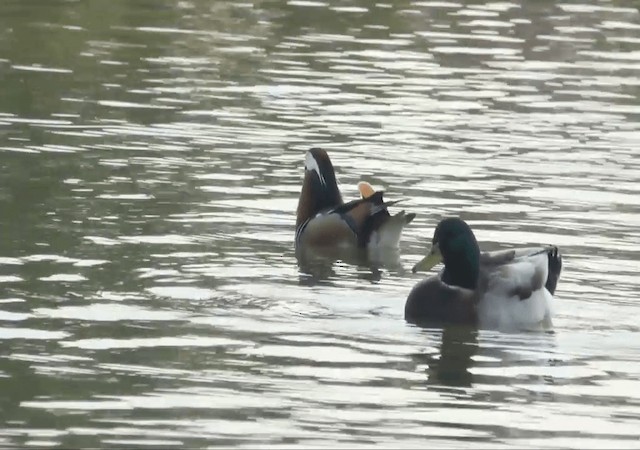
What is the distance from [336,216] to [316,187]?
0.34 meters

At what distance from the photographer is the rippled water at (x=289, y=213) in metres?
11.0

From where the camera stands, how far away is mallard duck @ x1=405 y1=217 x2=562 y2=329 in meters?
13.5

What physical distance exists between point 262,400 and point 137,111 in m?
10.8

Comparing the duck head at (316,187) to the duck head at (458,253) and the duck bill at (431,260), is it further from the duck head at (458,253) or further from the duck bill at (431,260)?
the duck head at (458,253)

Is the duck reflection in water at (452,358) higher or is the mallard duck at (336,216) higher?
the mallard duck at (336,216)

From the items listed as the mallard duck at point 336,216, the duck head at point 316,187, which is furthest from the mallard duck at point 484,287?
the duck head at point 316,187

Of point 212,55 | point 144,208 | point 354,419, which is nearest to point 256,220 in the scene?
point 144,208

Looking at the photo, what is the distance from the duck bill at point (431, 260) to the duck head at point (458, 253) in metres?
0.03

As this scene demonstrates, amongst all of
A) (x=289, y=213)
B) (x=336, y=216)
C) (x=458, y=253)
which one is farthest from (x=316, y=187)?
(x=458, y=253)

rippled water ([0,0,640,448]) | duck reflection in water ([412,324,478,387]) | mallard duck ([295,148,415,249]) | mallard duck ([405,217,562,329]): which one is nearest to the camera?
rippled water ([0,0,640,448])

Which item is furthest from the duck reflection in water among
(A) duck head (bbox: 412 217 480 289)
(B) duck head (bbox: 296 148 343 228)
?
(B) duck head (bbox: 296 148 343 228)

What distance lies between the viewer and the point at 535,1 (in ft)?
106

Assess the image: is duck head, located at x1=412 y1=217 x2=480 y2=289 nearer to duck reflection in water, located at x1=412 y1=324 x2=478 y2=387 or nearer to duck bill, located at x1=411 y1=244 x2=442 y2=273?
duck bill, located at x1=411 y1=244 x2=442 y2=273

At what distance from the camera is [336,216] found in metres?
16.7
